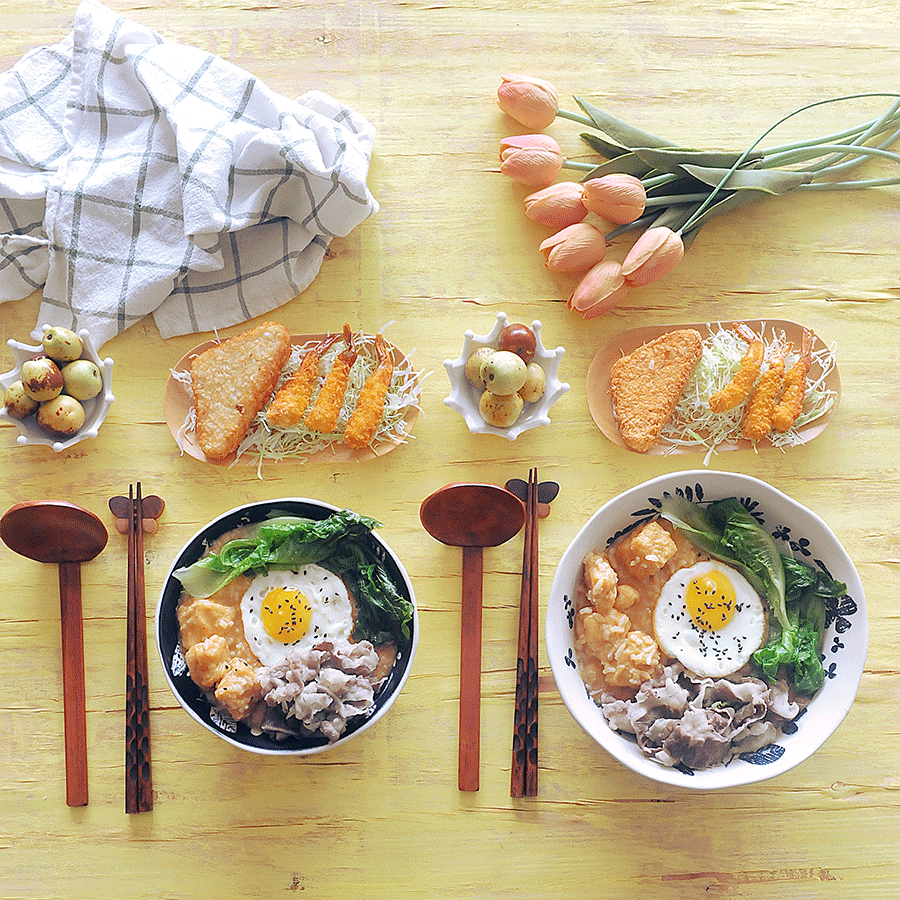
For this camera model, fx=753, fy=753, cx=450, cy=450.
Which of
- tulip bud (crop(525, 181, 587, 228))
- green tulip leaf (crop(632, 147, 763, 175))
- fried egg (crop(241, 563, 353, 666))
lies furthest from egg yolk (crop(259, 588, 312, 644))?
green tulip leaf (crop(632, 147, 763, 175))

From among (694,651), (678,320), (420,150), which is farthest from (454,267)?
(694,651)

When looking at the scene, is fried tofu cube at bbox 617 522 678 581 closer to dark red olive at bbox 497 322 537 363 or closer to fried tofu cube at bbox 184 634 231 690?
dark red olive at bbox 497 322 537 363

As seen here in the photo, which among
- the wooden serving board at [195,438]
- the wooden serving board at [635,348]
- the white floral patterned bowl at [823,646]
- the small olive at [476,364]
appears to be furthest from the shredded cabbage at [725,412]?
the wooden serving board at [195,438]

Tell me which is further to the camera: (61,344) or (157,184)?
(157,184)

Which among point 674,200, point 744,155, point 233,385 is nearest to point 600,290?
point 674,200

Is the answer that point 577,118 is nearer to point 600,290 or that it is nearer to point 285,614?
point 600,290

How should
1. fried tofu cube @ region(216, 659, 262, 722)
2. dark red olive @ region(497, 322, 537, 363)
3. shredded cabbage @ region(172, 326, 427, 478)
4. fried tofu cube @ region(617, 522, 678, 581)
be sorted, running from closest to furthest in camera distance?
1. fried tofu cube @ region(216, 659, 262, 722)
2. fried tofu cube @ region(617, 522, 678, 581)
3. dark red olive @ region(497, 322, 537, 363)
4. shredded cabbage @ region(172, 326, 427, 478)
